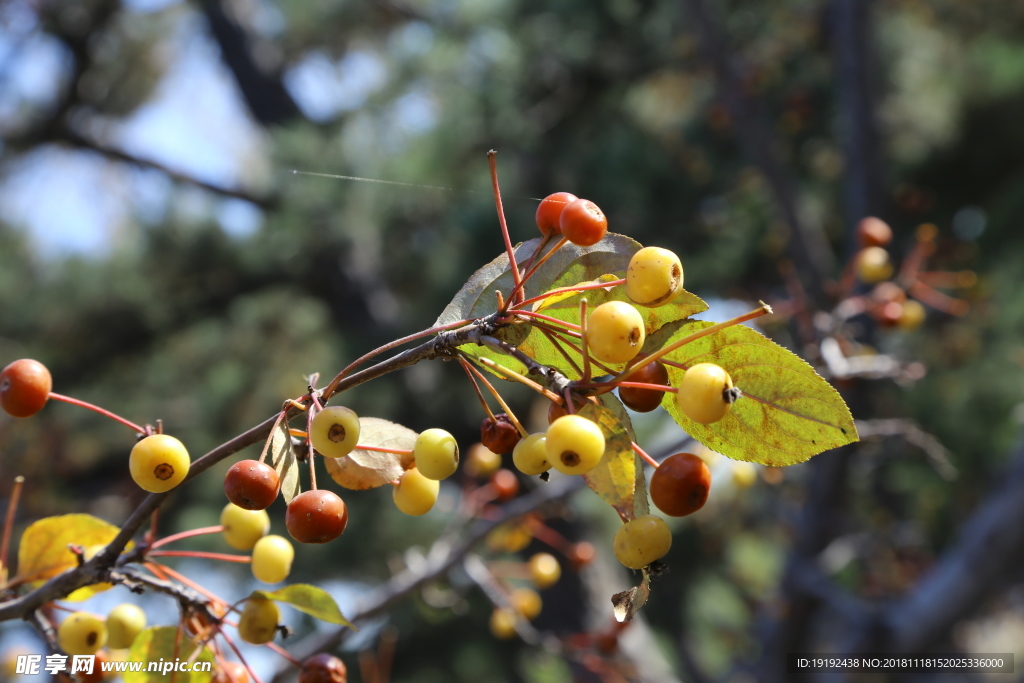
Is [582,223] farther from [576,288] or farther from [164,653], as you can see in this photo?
[164,653]

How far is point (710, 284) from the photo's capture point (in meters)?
2.88

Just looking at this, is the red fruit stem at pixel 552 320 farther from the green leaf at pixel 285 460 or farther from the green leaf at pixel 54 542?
the green leaf at pixel 54 542

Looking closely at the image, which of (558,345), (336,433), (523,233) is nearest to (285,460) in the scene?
(336,433)

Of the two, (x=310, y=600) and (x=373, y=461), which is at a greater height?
(x=373, y=461)

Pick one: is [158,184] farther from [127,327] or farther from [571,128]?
[571,128]

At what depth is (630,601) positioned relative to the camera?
390 mm

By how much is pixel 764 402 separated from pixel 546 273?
16 cm

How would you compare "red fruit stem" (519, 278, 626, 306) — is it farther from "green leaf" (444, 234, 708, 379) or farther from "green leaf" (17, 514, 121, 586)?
"green leaf" (17, 514, 121, 586)

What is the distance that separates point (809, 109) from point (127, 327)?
3064 millimetres

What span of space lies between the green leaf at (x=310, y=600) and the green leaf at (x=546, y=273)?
0.78 feet

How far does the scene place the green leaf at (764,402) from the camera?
0.39 meters

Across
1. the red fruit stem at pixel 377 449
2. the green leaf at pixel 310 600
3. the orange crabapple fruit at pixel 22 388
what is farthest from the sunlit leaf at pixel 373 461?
the orange crabapple fruit at pixel 22 388

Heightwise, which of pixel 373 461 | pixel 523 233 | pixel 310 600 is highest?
pixel 373 461

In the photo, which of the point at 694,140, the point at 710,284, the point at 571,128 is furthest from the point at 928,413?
the point at 571,128
